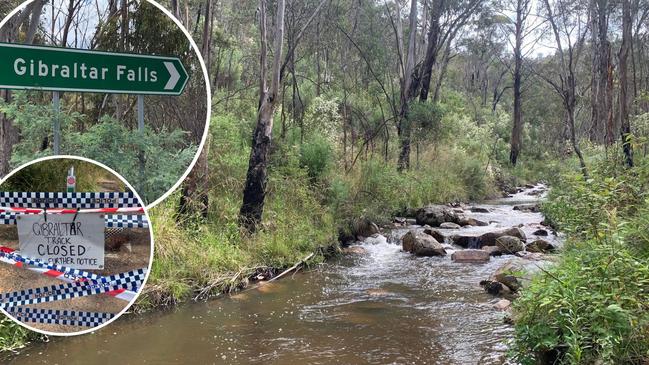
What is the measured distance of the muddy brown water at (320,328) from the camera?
5.51m

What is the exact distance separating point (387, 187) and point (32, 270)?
13386 mm

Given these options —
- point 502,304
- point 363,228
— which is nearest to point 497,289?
point 502,304

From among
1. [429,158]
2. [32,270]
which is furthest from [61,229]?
[429,158]

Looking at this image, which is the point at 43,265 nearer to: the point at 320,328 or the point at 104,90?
the point at 104,90

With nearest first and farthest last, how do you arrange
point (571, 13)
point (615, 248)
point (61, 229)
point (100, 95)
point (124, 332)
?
point (61, 229) < point (100, 95) < point (615, 248) < point (124, 332) < point (571, 13)

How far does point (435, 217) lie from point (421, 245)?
A: 376 centimetres

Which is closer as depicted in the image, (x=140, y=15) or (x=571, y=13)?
(x=140, y=15)

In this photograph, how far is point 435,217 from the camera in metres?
14.7

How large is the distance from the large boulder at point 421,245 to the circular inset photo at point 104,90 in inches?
379

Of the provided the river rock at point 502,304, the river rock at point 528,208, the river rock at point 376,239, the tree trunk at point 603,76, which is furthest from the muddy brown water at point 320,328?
the river rock at point 528,208

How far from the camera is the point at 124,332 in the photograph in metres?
5.96

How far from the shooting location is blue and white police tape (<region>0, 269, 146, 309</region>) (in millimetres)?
1451

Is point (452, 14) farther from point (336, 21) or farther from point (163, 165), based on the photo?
point (163, 165)

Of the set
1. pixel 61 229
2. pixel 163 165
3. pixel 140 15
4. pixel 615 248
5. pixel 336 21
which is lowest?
pixel 615 248
